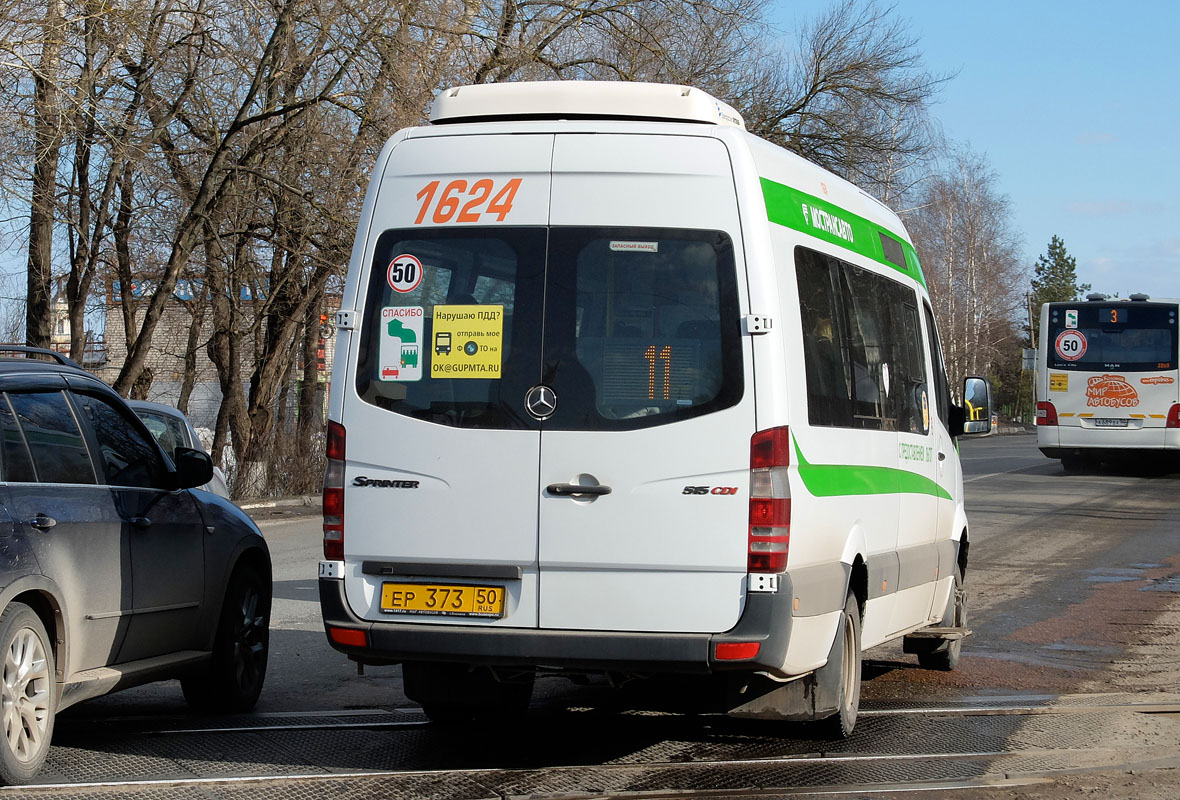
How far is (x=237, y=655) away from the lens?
7414mm

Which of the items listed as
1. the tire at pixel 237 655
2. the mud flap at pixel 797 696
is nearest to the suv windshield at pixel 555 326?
the mud flap at pixel 797 696

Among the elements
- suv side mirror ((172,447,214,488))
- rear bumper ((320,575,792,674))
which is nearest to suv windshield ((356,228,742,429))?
rear bumper ((320,575,792,674))

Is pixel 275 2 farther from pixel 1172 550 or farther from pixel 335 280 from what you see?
pixel 1172 550

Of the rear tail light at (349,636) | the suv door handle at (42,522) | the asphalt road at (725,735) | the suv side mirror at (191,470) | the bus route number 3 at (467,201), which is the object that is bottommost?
the asphalt road at (725,735)

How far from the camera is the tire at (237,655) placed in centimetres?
727

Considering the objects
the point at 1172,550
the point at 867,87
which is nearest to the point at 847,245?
the point at 1172,550

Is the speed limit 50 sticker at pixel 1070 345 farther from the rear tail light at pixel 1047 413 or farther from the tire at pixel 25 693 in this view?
the tire at pixel 25 693

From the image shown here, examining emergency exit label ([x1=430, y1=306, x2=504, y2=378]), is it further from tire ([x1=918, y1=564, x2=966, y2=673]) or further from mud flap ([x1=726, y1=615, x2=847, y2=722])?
tire ([x1=918, y1=564, x2=966, y2=673])

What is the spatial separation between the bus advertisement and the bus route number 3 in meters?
27.3

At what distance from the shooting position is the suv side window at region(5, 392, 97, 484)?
20.1ft

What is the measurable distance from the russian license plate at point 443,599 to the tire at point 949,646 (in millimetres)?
3988

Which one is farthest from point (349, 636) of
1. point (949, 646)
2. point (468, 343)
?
point (949, 646)

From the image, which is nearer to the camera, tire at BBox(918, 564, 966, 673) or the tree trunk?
tire at BBox(918, 564, 966, 673)

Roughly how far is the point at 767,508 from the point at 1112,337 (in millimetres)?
27688
